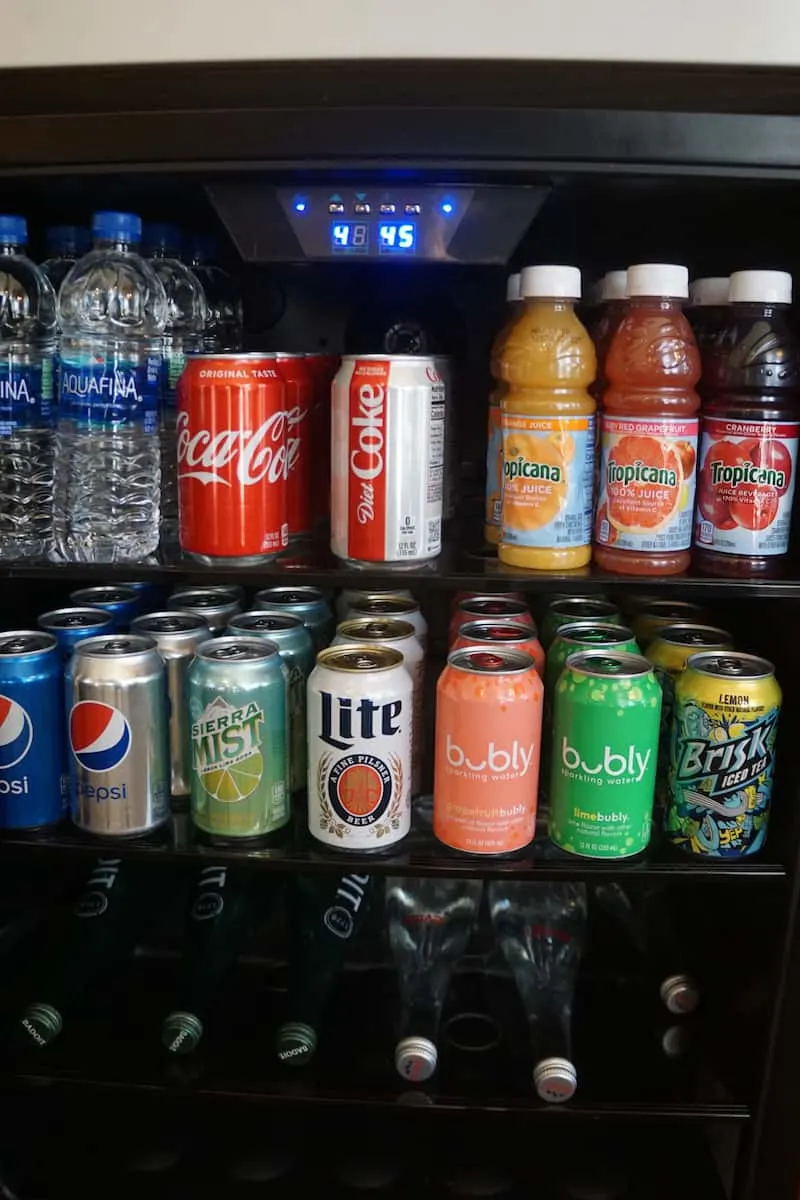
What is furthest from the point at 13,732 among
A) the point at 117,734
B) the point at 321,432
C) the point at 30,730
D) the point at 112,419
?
the point at 321,432

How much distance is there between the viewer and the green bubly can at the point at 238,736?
108 cm

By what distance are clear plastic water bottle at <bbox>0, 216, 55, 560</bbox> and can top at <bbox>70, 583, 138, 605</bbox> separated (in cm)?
12

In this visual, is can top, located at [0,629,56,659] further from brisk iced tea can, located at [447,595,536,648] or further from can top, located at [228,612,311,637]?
brisk iced tea can, located at [447,595,536,648]

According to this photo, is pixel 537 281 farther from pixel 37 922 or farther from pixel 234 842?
pixel 37 922

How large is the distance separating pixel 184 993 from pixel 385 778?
0.48 m

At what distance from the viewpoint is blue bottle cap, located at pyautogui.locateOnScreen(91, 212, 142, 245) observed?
1.07 m

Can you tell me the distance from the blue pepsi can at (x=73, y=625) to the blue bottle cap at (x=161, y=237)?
0.46m

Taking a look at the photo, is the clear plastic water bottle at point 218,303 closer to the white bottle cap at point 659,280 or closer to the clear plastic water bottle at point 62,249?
the clear plastic water bottle at point 62,249

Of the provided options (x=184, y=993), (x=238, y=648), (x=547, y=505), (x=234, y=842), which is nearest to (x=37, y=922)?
(x=184, y=993)

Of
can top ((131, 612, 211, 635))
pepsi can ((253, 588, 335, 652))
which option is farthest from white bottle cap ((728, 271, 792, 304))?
can top ((131, 612, 211, 635))

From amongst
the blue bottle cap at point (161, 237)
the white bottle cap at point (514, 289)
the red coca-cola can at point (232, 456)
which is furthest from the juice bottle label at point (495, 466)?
the blue bottle cap at point (161, 237)

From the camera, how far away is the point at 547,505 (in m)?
1.06

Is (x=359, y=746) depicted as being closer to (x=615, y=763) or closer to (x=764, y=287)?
(x=615, y=763)

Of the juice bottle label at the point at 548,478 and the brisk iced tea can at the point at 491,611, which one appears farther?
the brisk iced tea can at the point at 491,611
